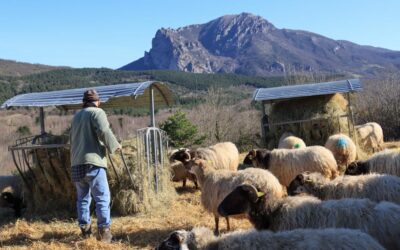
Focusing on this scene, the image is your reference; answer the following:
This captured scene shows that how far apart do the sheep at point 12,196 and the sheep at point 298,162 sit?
6161mm

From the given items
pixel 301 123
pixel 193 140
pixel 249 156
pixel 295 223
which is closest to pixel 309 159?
pixel 249 156

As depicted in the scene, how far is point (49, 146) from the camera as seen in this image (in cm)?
1070

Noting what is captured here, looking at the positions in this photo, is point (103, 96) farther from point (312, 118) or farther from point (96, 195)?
point (312, 118)

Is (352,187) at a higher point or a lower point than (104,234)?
higher

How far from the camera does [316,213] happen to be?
5832mm

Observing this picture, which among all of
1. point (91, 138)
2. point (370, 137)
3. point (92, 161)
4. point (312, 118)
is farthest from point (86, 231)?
point (370, 137)

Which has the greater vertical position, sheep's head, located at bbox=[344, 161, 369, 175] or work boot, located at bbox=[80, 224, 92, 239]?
sheep's head, located at bbox=[344, 161, 369, 175]

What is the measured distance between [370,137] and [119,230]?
14.4 meters

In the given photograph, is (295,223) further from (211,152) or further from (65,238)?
(211,152)

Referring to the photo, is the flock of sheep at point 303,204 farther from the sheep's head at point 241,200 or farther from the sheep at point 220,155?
the sheep at point 220,155

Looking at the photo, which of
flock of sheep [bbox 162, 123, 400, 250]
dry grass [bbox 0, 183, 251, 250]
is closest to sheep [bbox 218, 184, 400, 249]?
flock of sheep [bbox 162, 123, 400, 250]

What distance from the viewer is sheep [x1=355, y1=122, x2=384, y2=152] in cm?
1955

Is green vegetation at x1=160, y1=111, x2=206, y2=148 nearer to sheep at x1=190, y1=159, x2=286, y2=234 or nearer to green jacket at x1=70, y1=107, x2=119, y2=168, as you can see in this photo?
sheep at x1=190, y1=159, x2=286, y2=234

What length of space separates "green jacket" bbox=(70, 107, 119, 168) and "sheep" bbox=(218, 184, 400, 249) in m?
2.50
